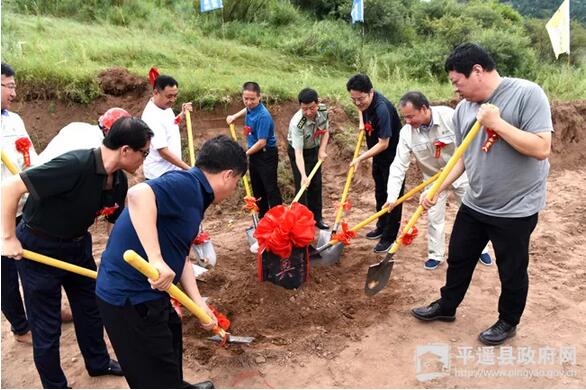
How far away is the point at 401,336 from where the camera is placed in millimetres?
3543

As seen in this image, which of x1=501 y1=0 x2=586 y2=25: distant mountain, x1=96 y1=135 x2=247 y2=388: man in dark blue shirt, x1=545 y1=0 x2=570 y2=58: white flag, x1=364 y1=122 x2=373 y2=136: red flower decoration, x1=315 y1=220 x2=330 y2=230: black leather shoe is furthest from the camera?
x1=501 y1=0 x2=586 y2=25: distant mountain

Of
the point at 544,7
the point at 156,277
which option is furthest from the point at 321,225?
the point at 544,7

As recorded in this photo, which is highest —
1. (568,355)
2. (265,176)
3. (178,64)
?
(178,64)

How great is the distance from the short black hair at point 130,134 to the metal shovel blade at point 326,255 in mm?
2502

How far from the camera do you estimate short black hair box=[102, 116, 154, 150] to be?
238 cm

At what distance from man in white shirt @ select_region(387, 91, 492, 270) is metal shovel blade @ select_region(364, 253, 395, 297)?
2.44ft

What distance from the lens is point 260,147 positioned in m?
4.92

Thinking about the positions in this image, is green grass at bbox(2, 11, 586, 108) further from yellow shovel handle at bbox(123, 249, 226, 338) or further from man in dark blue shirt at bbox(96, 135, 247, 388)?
man in dark blue shirt at bbox(96, 135, 247, 388)

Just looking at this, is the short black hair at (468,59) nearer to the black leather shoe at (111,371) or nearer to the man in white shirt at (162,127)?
the man in white shirt at (162,127)

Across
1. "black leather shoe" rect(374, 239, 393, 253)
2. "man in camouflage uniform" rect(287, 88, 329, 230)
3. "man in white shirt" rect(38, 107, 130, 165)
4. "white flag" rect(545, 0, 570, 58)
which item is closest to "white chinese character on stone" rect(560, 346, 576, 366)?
"black leather shoe" rect(374, 239, 393, 253)

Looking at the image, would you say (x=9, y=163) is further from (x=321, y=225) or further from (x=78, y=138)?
(x=321, y=225)

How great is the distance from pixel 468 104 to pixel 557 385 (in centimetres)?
188

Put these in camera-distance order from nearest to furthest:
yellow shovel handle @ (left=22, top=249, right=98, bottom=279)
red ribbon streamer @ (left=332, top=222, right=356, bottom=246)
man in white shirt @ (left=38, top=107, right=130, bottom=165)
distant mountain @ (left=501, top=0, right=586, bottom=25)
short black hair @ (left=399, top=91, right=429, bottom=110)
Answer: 1. yellow shovel handle @ (left=22, top=249, right=98, bottom=279)
2. man in white shirt @ (left=38, top=107, right=130, bottom=165)
3. short black hair @ (left=399, top=91, right=429, bottom=110)
4. red ribbon streamer @ (left=332, top=222, right=356, bottom=246)
5. distant mountain @ (left=501, top=0, right=586, bottom=25)

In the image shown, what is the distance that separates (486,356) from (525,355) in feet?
0.90
